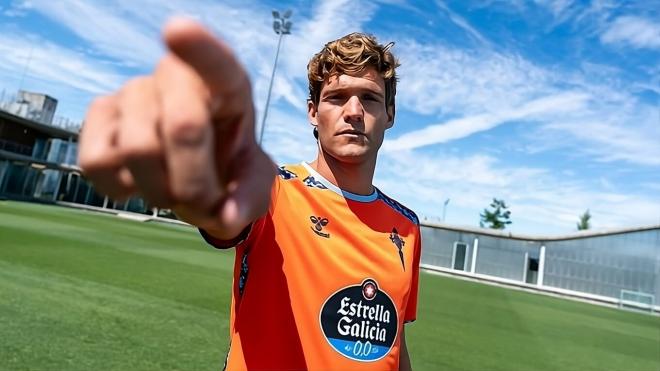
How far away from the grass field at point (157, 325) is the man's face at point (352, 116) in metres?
3.20

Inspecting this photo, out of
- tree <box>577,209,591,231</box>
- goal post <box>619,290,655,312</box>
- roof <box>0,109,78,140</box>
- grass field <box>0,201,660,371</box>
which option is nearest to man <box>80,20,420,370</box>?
grass field <box>0,201,660,371</box>

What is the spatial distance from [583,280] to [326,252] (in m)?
31.6

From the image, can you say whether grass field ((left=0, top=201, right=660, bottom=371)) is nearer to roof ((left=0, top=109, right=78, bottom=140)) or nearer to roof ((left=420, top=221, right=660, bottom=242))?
roof ((left=420, top=221, right=660, bottom=242))

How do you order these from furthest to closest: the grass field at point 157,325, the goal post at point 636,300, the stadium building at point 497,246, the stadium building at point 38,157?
the stadium building at point 38,157
the stadium building at point 497,246
the goal post at point 636,300
the grass field at point 157,325

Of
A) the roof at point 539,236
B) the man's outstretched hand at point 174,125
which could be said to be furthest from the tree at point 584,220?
the man's outstretched hand at point 174,125

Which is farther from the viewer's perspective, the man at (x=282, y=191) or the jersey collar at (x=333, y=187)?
the jersey collar at (x=333, y=187)

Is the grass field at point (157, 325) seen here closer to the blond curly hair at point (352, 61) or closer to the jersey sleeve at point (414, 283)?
the jersey sleeve at point (414, 283)

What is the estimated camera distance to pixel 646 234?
27.2 metres

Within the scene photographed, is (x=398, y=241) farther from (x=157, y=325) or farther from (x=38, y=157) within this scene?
(x=38, y=157)

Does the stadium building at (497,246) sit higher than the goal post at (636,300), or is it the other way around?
the stadium building at (497,246)

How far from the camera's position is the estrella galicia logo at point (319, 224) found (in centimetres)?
150

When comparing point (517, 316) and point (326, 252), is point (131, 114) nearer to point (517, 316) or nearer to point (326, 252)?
point (326, 252)

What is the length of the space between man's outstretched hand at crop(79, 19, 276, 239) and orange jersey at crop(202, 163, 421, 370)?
73cm

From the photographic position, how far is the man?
0.52 m
